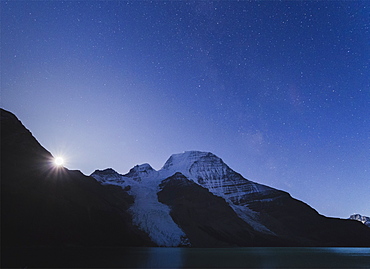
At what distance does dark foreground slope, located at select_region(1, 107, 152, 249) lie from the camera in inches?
2842

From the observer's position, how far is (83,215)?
324ft

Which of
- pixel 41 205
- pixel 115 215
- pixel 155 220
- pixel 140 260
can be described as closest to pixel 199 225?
pixel 155 220

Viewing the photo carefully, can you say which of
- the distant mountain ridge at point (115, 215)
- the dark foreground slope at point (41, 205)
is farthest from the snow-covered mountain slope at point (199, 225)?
the dark foreground slope at point (41, 205)

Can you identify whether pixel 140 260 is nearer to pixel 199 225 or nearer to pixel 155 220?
pixel 155 220

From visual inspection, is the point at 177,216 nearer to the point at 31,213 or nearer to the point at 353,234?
the point at 31,213

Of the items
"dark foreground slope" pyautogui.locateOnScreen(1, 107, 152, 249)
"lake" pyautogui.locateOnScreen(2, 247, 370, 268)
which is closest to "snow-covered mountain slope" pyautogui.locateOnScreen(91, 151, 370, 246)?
"dark foreground slope" pyautogui.locateOnScreen(1, 107, 152, 249)

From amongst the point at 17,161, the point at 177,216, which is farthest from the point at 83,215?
the point at 177,216

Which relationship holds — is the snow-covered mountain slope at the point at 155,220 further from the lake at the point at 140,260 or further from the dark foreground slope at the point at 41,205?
the lake at the point at 140,260

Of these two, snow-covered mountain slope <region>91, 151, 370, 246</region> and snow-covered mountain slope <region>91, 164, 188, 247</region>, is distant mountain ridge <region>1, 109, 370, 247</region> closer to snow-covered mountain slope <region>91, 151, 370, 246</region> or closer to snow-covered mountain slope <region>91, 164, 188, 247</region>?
snow-covered mountain slope <region>91, 151, 370, 246</region>

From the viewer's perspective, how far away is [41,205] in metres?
81.5

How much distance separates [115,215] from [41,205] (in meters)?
43.0

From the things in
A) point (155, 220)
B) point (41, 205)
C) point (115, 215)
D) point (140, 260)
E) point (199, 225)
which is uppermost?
point (41, 205)

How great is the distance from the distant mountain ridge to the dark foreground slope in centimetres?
25

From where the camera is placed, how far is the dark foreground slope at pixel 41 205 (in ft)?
237
